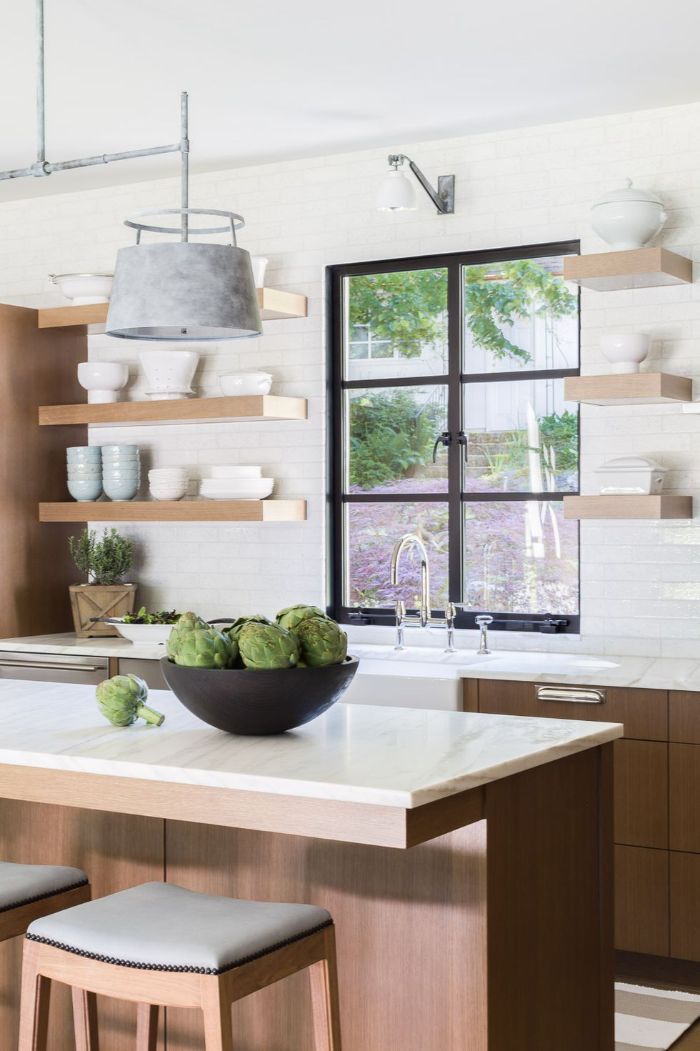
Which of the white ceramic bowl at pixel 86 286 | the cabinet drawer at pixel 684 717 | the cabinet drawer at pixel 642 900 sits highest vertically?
the white ceramic bowl at pixel 86 286

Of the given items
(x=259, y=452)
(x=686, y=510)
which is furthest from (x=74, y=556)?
(x=686, y=510)

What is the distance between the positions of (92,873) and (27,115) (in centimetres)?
312

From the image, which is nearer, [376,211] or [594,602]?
[594,602]

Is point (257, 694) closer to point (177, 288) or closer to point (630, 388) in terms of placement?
point (177, 288)

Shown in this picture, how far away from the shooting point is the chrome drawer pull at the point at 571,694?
415 centimetres

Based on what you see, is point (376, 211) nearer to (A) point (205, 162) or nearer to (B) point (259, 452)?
(A) point (205, 162)

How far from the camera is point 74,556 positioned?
19.1 ft

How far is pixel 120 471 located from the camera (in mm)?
5645

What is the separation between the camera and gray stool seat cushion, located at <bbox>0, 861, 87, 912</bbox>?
2533 millimetres

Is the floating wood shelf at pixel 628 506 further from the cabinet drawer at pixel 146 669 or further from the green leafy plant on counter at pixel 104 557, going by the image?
the green leafy plant on counter at pixel 104 557

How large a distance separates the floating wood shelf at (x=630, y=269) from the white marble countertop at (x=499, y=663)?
1.38m

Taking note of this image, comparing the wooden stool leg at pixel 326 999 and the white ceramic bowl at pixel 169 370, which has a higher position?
the white ceramic bowl at pixel 169 370

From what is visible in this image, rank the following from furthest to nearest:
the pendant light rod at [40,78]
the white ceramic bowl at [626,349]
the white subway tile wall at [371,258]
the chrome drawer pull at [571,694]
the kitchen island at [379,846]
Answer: the white subway tile wall at [371,258]
the white ceramic bowl at [626,349]
the chrome drawer pull at [571,694]
the pendant light rod at [40,78]
the kitchen island at [379,846]

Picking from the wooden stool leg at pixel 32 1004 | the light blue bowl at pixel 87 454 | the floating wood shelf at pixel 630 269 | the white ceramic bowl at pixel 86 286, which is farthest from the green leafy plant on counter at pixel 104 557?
the wooden stool leg at pixel 32 1004
